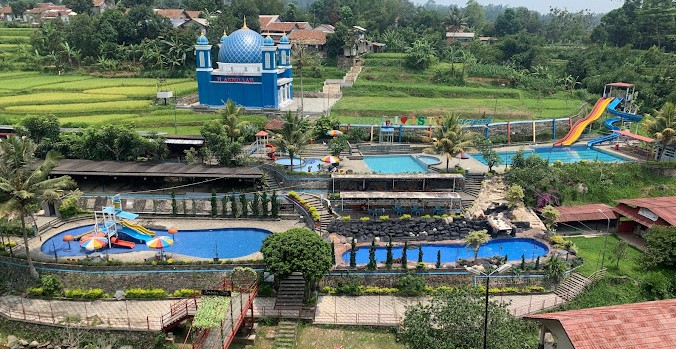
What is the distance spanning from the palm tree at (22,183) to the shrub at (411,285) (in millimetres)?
17784

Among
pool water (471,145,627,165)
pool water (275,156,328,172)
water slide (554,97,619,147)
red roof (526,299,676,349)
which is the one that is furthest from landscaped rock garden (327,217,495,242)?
water slide (554,97,619,147)

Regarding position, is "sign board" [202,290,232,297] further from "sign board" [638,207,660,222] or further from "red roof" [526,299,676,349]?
"sign board" [638,207,660,222]

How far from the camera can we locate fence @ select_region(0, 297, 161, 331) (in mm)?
22031

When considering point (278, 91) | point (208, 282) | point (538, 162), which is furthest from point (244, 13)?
point (208, 282)

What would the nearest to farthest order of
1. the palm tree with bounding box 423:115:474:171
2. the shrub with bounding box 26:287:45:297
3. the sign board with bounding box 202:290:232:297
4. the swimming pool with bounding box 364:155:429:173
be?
the sign board with bounding box 202:290:232:297 → the shrub with bounding box 26:287:45:297 → the palm tree with bounding box 423:115:474:171 → the swimming pool with bounding box 364:155:429:173

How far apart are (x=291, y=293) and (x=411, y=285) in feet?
19.4

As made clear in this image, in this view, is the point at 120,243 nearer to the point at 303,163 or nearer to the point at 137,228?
the point at 137,228

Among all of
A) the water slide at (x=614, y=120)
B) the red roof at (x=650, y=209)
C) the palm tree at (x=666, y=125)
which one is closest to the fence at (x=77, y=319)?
the red roof at (x=650, y=209)

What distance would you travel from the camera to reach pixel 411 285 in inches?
962

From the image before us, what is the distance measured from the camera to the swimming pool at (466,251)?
27.5 meters

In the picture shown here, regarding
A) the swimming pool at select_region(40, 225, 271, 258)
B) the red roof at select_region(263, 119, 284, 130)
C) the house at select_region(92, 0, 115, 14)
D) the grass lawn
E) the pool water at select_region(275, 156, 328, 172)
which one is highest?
the house at select_region(92, 0, 115, 14)

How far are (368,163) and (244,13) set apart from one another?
54.5 meters

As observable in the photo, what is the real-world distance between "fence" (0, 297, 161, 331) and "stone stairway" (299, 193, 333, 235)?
1105 cm

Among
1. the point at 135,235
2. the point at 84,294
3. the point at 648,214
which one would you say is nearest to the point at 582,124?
the point at 648,214
